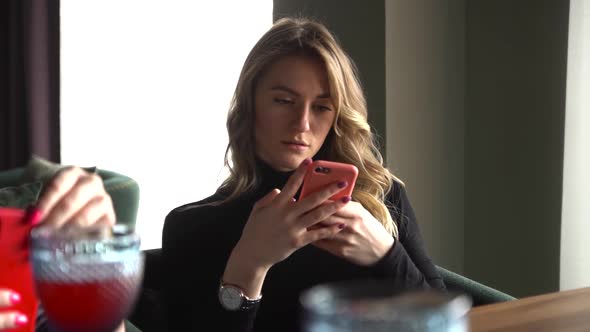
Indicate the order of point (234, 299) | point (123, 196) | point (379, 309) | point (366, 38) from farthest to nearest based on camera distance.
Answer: point (366, 38)
point (123, 196)
point (234, 299)
point (379, 309)

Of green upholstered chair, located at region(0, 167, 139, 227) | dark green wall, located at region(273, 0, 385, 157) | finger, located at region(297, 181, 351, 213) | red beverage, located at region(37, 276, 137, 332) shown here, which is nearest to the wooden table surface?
Result: finger, located at region(297, 181, 351, 213)

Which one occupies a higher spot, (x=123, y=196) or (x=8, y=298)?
(x=8, y=298)

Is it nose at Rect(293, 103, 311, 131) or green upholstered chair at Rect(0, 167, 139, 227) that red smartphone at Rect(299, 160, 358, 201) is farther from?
green upholstered chair at Rect(0, 167, 139, 227)

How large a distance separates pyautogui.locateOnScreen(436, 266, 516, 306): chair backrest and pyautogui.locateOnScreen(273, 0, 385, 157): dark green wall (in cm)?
119

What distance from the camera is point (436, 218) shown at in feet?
9.79

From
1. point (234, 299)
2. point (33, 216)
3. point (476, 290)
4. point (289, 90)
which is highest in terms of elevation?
point (289, 90)

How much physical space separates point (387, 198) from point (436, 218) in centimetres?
132

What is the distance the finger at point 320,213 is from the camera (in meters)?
1.17

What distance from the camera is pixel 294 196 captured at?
148cm

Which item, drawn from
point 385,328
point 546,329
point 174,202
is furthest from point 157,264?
point 174,202

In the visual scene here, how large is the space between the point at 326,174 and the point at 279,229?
15cm

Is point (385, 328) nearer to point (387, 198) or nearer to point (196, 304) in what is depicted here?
point (196, 304)

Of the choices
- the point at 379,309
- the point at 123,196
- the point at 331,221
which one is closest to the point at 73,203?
the point at 379,309

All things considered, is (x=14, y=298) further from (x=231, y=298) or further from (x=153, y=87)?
(x=153, y=87)
